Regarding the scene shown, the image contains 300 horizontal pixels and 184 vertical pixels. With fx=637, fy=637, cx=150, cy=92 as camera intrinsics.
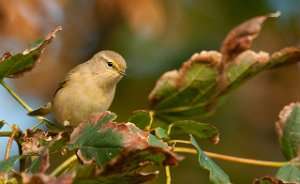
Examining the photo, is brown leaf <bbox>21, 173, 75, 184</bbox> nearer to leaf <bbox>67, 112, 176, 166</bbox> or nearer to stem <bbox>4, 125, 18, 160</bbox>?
leaf <bbox>67, 112, 176, 166</bbox>

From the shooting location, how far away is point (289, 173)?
5.96 ft

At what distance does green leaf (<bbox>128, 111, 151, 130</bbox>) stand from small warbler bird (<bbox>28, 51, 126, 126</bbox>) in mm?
1439

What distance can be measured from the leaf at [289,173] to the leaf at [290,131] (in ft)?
0.23

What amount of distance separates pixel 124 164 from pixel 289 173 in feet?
2.10

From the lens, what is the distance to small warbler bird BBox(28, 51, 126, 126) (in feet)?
11.3

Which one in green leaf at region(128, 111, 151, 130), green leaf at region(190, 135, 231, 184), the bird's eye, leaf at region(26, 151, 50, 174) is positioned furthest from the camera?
the bird's eye

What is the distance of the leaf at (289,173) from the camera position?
1796mm

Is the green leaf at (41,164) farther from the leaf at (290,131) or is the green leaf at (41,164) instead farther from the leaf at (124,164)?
the leaf at (290,131)

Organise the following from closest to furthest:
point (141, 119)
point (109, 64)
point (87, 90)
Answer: point (141, 119) → point (87, 90) → point (109, 64)

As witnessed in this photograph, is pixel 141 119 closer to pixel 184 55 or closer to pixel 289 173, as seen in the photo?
pixel 289 173

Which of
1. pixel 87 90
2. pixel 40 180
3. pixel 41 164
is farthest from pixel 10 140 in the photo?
pixel 87 90

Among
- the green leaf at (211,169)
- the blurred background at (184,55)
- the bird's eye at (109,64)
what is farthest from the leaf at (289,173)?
the blurred background at (184,55)

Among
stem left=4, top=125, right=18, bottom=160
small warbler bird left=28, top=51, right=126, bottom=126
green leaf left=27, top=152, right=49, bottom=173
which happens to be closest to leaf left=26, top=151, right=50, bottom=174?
green leaf left=27, top=152, right=49, bottom=173

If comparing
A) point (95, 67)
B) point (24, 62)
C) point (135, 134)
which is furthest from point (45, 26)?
point (135, 134)
